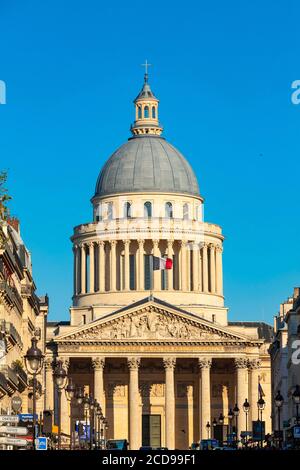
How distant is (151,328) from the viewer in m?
176

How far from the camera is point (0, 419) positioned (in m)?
39.1

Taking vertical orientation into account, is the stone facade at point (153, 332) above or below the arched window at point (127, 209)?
below

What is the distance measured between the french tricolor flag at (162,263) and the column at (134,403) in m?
10.9

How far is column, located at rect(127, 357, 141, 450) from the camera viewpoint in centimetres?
17700

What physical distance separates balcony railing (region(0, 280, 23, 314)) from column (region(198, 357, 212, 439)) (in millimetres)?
76661

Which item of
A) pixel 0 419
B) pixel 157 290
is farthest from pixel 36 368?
pixel 157 290

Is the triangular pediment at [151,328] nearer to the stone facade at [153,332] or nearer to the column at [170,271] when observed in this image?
the stone facade at [153,332]

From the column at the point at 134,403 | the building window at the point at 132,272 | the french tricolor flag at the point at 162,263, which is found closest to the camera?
the column at the point at 134,403

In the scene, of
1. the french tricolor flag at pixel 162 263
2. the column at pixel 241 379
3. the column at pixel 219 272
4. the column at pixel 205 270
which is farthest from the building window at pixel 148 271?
the column at pixel 241 379

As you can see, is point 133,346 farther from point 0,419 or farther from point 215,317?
point 0,419

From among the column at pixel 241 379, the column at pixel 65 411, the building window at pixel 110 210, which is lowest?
the column at pixel 65 411

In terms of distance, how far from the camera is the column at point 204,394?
580 ft

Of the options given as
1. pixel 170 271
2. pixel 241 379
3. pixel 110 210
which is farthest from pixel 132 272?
pixel 241 379

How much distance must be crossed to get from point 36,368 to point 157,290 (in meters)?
147
